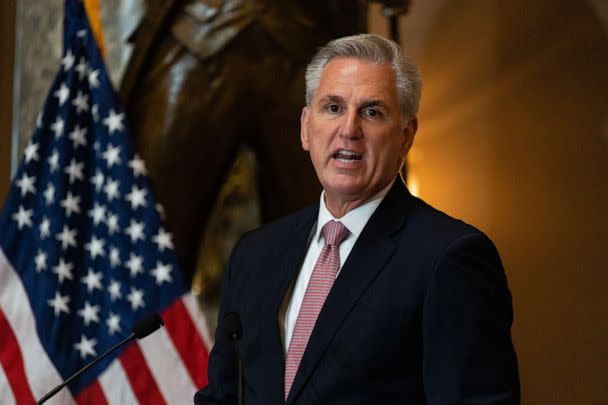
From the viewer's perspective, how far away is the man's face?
1219mm

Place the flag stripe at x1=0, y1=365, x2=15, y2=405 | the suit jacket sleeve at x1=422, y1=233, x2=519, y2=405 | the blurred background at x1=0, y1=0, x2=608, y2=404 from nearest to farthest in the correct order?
the suit jacket sleeve at x1=422, y1=233, x2=519, y2=405, the flag stripe at x1=0, y1=365, x2=15, y2=405, the blurred background at x1=0, y1=0, x2=608, y2=404

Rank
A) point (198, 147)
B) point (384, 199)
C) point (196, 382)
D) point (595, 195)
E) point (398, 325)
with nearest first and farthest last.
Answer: point (398, 325) → point (384, 199) → point (196, 382) → point (198, 147) → point (595, 195)

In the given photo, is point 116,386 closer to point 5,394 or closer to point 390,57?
point 5,394

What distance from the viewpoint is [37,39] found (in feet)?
9.01

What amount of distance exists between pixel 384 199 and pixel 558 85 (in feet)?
5.12

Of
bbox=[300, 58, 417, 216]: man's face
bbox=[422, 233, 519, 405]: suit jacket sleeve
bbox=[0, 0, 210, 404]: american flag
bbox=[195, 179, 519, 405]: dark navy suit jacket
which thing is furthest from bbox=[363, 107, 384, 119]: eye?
bbox=[0, 0, 210, 404]: american flag

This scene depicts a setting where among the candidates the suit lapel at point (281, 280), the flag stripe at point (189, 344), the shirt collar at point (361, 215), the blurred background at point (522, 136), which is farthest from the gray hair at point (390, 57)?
the blurred background at point (522, 136)

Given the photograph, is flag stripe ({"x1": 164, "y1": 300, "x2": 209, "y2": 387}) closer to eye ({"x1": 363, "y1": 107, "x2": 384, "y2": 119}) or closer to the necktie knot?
the necktie knot

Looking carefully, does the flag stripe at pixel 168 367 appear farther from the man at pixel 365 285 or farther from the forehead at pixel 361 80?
the forehead at pixel 361 80

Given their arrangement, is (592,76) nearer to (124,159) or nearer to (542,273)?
(542,273)

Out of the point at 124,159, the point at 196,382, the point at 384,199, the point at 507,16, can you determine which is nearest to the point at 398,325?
the point at 384,199

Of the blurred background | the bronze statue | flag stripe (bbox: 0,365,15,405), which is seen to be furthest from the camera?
the blurred background

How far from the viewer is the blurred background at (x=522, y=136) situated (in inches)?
102

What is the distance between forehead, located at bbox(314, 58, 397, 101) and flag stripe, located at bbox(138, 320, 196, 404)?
0.94 m
